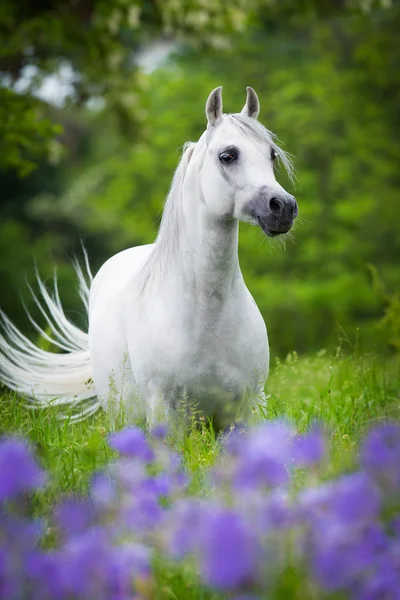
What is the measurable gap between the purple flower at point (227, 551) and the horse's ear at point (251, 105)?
300cm

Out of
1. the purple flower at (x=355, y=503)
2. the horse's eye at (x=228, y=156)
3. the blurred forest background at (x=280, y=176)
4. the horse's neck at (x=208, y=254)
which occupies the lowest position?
the blurred forest background at (x=280, y=176)

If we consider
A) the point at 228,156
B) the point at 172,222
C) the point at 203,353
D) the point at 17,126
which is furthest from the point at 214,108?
the point at 17,126

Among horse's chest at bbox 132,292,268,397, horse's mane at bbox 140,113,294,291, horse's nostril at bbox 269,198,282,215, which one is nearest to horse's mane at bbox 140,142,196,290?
horse's mane at bbox 140,113,294,291

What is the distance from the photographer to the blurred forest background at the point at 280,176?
43.4ft

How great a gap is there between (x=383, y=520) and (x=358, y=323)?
1664cm

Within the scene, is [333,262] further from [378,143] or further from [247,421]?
[247,421]

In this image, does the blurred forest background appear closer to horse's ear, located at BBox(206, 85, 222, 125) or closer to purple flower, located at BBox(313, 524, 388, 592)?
horse's ear, located at BBox(206, 85, 222, 125)

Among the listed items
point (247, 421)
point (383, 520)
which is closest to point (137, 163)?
point (247, 421)

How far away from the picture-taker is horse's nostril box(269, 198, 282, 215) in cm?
354

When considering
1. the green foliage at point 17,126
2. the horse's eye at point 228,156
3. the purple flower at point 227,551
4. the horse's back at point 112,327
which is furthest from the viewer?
the green foliage at point 17,126

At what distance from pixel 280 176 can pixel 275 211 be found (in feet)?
36.2

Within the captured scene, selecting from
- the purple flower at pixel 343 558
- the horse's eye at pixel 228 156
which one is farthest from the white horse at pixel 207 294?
the purple flower at pixel 343 558

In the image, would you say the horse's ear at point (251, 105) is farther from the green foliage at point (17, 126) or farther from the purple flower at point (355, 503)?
the green foliage at point (17, 126)

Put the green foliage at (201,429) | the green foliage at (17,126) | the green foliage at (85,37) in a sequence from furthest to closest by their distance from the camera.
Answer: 1. the green foliage at (85,37)
2. the green foliage at (17,126)
3. the green foliage at (201,429)
